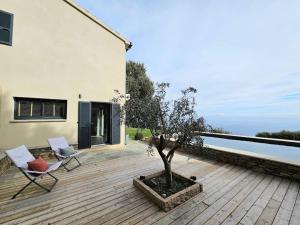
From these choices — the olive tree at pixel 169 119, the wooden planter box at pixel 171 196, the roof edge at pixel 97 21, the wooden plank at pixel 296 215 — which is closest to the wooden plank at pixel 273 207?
the wooden plank at pixel 296 215

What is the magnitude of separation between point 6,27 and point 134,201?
20.6 ft

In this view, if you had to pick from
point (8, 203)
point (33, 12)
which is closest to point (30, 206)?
point (8, 203)

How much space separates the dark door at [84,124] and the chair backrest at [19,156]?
9.69ft

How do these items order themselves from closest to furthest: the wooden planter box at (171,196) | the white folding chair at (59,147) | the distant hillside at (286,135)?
the wooden planter box at (171,196) → the white folding chair at (59,147) → the distant hillside at (286,135)

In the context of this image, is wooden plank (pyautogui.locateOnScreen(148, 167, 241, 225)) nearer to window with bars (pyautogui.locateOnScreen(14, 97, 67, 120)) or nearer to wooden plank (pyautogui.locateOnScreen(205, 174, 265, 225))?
wooden plank (pyautogui.locateOnScreen(205, 174, 265, 225))

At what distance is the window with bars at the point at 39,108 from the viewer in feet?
18.5

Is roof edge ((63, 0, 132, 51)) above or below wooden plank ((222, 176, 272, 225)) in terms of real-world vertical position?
above

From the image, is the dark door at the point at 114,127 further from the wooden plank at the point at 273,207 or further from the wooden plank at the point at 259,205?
the wooden plank at the point at 273,207

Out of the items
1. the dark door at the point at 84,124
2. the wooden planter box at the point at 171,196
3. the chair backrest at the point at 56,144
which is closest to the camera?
the wooden planter box at the point at 171,196

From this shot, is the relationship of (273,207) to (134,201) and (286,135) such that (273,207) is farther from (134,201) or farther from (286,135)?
(286,135)

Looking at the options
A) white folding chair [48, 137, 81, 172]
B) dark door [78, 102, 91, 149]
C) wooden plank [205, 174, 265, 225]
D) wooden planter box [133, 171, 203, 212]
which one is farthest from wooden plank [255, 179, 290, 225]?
dark door [78, 102, 91, 149]

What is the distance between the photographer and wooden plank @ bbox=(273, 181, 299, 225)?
104 inches

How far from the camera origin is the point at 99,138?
26.0 feet

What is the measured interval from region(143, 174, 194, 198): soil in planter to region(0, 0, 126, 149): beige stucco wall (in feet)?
13.9
